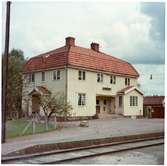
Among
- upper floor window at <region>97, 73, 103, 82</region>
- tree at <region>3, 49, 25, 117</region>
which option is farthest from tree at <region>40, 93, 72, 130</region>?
upper floor window at <region>97, 73, 103, 82</region>

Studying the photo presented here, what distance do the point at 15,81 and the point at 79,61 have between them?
1375mm

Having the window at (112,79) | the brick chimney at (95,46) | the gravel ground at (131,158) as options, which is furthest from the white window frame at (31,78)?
the gravel ground at (131,158)

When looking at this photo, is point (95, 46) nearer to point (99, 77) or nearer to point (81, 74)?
point (81, 74)

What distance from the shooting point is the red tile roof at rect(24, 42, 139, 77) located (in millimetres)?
5535

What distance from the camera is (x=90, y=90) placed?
734 centimetres

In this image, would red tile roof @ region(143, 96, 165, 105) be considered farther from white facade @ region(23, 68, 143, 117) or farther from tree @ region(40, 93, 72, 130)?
tree @ region(40, 93, 72, 130)

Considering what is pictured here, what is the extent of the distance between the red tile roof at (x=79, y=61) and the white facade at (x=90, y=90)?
0.60 feet

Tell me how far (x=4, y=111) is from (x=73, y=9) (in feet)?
4.83

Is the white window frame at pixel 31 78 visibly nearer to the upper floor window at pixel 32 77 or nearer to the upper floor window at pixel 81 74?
the upper floor window at pixel 32 77

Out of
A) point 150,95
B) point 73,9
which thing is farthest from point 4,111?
point 150,95

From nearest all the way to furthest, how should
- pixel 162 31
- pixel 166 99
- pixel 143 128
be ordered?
1. pixel 166 99
2. pixel 162 31
3. pixel 143 128

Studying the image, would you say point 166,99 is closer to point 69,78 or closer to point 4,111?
point 4,111

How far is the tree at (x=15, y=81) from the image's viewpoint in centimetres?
568

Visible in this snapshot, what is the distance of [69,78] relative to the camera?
24.7 ft
